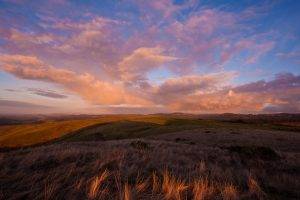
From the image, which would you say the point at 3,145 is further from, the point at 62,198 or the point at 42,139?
the point at 62,198

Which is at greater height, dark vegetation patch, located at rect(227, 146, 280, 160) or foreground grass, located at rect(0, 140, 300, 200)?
foreground grass, located at rect(0, 140, 300, 200)

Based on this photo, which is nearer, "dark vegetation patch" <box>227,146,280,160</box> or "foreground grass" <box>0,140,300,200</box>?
"foreground grass" <box>0,140,300,200</box>

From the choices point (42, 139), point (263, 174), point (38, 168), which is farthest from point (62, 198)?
point (42, 139)

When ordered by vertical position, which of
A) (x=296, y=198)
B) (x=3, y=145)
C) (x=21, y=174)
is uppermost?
(x=21, y=174)

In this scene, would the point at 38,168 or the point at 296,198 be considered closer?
the point at 296,198

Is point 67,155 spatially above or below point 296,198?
above

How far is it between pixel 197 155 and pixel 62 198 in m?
8.81

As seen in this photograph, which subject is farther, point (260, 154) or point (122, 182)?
point (260, 154)

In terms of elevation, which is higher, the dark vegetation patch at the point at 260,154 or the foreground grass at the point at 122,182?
the foreground grass at the point at 122,182

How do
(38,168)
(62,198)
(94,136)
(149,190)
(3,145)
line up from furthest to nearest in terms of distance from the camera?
(3,145) < (94,136) < (38,168) < (149,190) < (62,198)

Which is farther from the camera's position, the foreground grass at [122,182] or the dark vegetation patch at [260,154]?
the dark vegetation patch at [260,154]

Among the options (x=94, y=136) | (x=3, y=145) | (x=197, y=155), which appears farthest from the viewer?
(x=3, y=145)

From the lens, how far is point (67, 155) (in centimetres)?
968

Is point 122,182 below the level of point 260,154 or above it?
above
